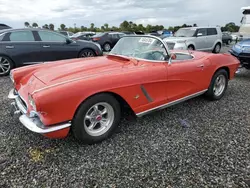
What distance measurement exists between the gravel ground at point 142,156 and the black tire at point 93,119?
121 millimetres

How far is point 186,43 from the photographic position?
9.84 metres

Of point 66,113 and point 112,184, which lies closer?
point 112,184

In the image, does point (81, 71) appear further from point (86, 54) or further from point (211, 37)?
point (211, 37)

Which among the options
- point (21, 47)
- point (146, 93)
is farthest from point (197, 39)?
point (146, 93)

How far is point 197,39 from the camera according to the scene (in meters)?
10.5

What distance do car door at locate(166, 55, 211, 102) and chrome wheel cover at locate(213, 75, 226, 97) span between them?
1.77 ft

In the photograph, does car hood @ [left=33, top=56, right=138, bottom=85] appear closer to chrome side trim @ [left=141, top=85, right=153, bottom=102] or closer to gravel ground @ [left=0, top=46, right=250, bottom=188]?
chrome side trim @ [left=141, top=85, right=153, bottom=102]

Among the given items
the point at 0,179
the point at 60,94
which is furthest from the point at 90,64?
the point at 0,179

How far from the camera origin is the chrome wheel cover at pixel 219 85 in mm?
4263

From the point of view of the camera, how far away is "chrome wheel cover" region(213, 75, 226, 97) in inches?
168

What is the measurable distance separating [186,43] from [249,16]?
3089 millimetres

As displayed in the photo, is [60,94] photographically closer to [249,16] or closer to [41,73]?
[41,73]

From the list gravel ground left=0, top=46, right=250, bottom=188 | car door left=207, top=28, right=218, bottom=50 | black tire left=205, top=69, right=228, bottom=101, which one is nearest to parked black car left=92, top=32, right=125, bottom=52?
car door left=207, top=28, right=218, bottom=50

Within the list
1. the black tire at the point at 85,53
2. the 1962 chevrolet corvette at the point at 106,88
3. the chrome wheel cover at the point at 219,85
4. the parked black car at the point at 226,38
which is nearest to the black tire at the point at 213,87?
the chrome wheel cover at the point at 219,85
